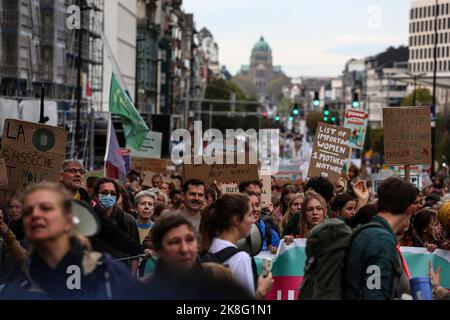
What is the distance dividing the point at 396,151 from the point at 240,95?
17508 centimetres

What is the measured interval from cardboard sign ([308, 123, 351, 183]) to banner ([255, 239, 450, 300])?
8440mm

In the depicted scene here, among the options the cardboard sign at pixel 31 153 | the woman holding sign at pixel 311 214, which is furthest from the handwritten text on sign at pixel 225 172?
the woman holding sign at pixel 311 214

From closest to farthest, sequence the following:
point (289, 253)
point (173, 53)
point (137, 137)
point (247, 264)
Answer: point (247, 264)
point (289, 253)
point (137, 137)
point (173, 53)

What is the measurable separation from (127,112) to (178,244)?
18.1 metres

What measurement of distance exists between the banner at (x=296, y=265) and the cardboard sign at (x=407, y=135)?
5274mm

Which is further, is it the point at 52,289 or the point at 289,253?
the point at 289,253

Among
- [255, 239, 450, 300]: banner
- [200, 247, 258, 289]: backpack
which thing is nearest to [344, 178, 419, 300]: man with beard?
[200, 247, 258, 289]: backpack

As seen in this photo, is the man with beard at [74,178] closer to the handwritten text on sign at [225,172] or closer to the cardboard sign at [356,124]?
the handwritten text on sign at [225,172]

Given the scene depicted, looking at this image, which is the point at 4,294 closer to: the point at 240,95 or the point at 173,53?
the point at 173,53

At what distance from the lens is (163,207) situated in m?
12.7

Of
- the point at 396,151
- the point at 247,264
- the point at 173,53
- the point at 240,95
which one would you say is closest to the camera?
the point at 247,264

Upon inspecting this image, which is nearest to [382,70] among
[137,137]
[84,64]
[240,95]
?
[240,95]

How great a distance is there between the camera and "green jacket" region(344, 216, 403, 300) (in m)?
6.35

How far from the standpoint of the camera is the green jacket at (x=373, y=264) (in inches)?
250
